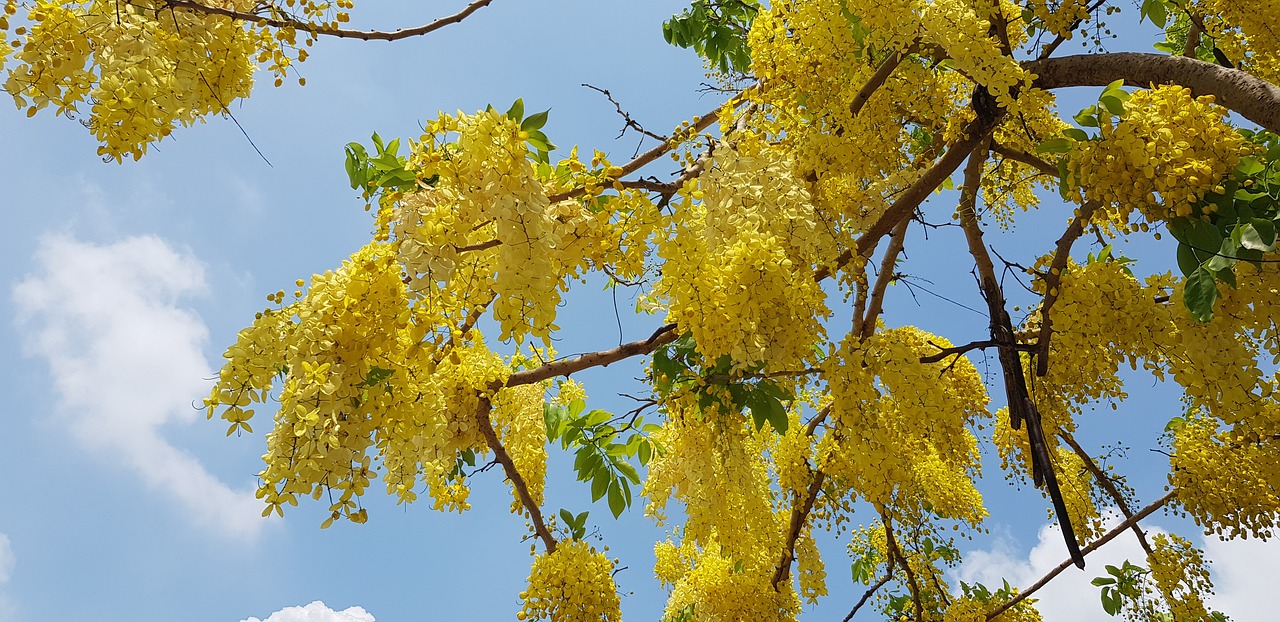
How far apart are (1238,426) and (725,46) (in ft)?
10.6

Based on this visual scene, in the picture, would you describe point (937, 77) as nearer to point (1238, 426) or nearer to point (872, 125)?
point (872, 125)

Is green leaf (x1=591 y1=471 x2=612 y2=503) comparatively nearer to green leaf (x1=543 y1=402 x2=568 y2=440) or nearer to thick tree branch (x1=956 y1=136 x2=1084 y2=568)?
green leaf (x1=543 y1=402 x2=568 y2=440)

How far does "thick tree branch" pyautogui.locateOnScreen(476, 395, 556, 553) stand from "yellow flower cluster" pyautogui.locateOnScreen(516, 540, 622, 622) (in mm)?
107

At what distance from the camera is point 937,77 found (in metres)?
2.60

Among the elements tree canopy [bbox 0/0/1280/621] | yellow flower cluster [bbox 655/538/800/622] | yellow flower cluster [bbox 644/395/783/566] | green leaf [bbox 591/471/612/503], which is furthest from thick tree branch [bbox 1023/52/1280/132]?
yellow flower cluster [bbox 655/538/800/622]

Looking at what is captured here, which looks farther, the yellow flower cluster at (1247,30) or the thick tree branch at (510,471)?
the thick tree branch at (510,471)

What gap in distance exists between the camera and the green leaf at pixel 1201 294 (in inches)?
72.0

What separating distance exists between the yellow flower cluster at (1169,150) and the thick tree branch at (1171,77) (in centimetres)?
24

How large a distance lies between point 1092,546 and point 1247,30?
2.20 meters

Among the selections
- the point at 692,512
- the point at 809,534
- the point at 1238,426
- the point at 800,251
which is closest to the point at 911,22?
the point at 800,251

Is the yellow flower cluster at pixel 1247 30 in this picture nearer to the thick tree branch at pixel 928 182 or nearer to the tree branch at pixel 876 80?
the thick tree branch at pixel 928 182

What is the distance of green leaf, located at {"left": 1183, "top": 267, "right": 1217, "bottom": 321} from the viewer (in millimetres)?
1828

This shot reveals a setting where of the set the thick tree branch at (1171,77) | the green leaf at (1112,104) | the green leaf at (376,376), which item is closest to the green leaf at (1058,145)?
the green leaf at (1112,104)

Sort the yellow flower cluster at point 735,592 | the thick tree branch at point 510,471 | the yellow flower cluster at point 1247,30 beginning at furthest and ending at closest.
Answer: the yellow flower cluster at point 735,592 < the thick tree branch at point 510,471 < the yellow flower cluster at point 1247,30
